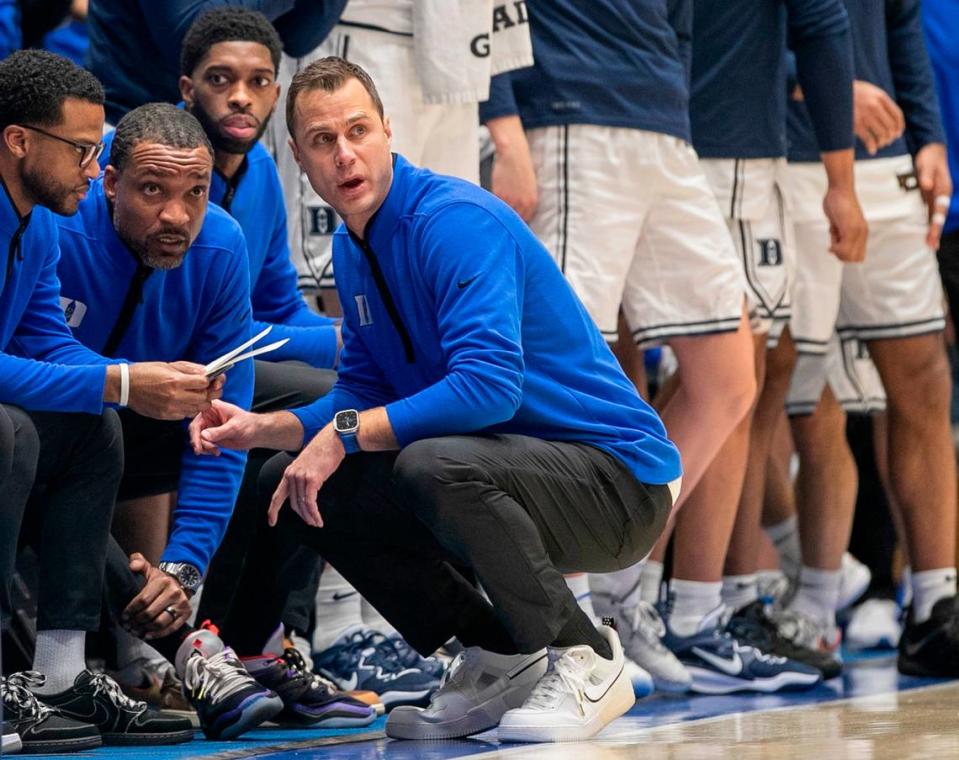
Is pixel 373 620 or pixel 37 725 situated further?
pixel 373 620

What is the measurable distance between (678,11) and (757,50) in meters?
0.38

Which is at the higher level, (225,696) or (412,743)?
(225,696)

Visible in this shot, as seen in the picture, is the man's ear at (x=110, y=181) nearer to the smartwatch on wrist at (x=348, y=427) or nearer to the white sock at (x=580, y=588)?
the smartwatch on wrist at (x=348, y=427)

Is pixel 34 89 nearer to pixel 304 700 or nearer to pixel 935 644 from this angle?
pixel 304 700

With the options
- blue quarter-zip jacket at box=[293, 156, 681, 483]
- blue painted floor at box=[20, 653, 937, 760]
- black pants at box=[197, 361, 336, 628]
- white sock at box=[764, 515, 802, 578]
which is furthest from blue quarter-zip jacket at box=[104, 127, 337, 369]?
white sock at box=[764, 515, 802, 578]

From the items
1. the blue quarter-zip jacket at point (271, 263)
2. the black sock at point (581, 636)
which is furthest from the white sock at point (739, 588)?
the black sock at point (581, 636)

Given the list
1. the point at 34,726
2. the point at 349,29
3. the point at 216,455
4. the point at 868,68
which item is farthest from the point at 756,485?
the point at 34,726

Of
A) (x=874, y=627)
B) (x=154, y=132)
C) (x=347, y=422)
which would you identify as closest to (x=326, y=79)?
(x=154, y=132)

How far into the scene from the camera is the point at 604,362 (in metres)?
3.36

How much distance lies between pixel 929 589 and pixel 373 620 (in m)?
1.75

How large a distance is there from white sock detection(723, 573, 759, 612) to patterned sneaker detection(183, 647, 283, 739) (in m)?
2.04

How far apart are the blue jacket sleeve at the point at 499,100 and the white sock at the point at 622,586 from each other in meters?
1.23

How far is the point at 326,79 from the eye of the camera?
131 inches

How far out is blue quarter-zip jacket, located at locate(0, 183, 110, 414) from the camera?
10.4 feet
